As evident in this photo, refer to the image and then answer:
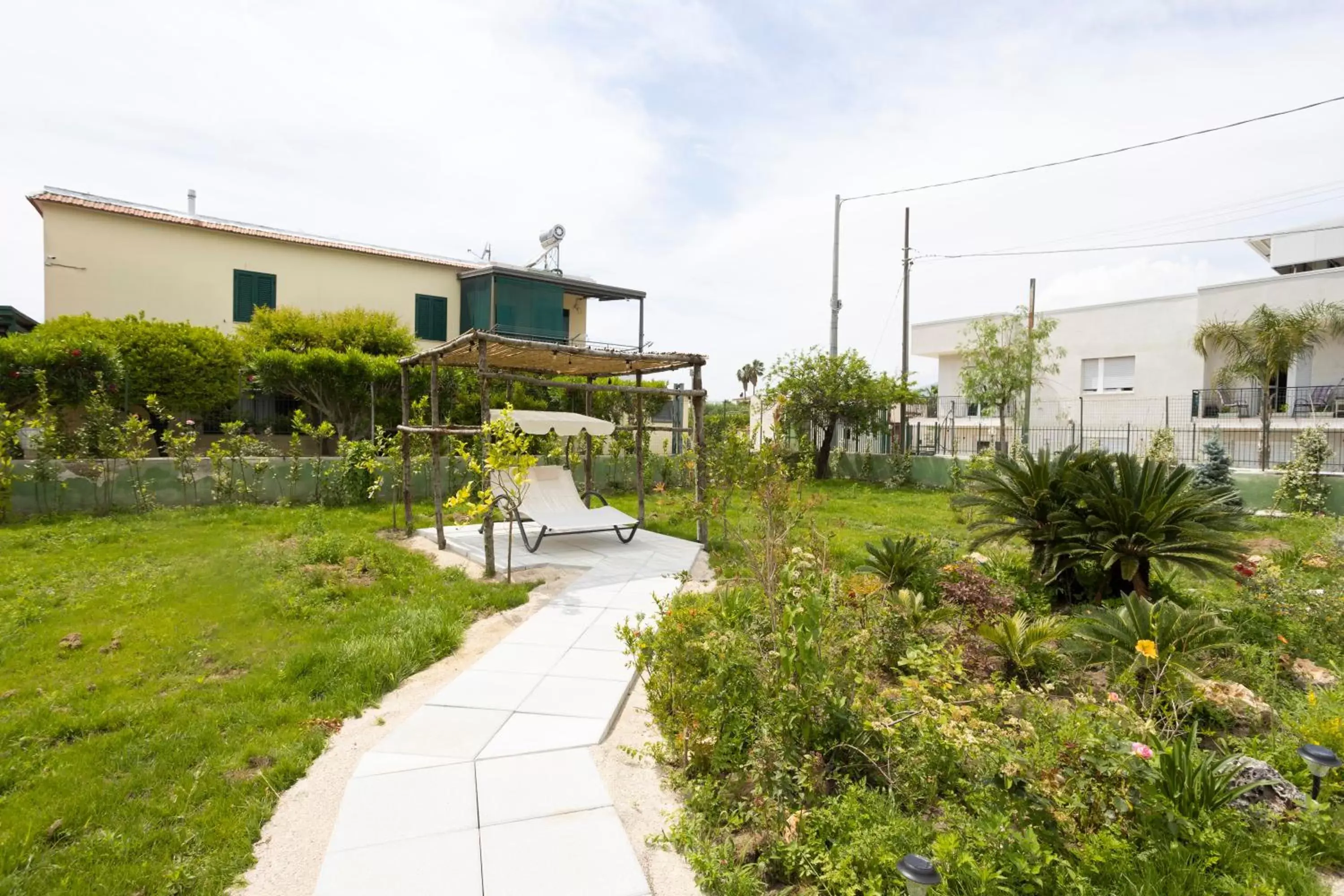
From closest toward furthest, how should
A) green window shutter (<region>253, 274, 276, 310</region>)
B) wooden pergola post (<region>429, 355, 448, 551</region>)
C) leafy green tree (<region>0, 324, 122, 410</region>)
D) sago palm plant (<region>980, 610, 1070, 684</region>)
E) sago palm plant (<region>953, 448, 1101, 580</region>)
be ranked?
sago palm plant (<region>980, 610, 1070, 684</region>) < sago palm plant (<region>953, 448, 1101, 580</region>) < wooden pergola post (<region>429, 355, 448, 551</region>) < leafy green tree (<region>0, 324, 122, 410</region>) < green window shutter (<region>253, 274, 276, 310</region>)

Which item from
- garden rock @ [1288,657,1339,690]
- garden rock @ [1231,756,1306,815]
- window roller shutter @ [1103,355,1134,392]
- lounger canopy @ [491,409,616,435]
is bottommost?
garden rock @ [1288,657,1339,690]

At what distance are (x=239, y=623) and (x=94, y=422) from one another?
789 cm

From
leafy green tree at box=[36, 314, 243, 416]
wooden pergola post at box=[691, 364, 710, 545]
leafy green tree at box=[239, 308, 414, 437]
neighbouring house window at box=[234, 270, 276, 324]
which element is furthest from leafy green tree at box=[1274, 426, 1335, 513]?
neighbouring house window at box=[234, 270, 276, 324]

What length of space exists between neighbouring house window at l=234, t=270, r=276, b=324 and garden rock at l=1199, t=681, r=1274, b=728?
22.3 metres

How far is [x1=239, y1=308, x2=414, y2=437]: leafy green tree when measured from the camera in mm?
15508

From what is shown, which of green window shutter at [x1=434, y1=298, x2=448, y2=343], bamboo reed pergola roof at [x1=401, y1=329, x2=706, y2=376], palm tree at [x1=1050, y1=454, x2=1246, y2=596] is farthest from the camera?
green window shutter at [x1=434, y1=298, x2=448, y2=343]

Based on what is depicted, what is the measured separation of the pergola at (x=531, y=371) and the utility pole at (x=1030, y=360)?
13154 millimetres

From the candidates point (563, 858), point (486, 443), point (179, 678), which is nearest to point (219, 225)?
point (486, 443)

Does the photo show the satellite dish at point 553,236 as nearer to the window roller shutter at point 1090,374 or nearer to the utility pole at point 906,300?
the utility pole at point 906,300

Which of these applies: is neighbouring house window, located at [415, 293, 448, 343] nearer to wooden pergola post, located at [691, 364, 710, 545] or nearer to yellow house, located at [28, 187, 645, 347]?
yellow house, located at [28, 187, 645, 347]

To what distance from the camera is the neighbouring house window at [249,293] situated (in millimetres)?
19469

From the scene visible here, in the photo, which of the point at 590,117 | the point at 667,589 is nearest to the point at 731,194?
the point at 590,117

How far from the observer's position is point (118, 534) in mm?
8477

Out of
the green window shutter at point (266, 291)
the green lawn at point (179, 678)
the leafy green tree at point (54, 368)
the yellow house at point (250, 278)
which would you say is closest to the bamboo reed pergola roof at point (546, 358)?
the green lawn at point (179, 678)
